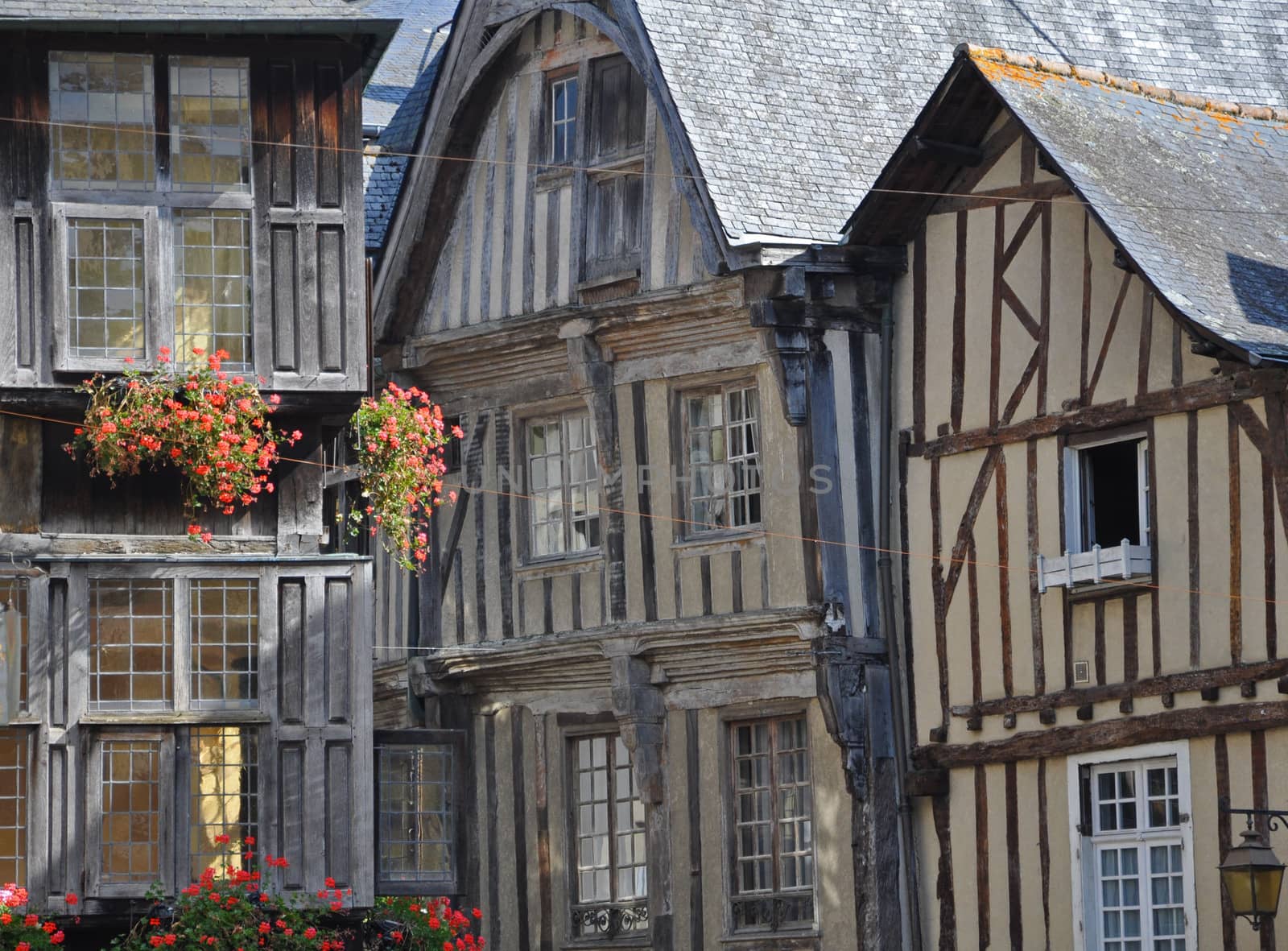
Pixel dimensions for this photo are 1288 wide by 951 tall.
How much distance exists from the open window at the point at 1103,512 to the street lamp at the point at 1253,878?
86.8 inches

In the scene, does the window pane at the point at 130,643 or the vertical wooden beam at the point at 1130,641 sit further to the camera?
the vertical wooden beam at the point at 1130,641

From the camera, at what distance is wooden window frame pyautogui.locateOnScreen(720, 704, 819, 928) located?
19250mm

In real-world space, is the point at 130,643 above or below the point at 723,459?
below

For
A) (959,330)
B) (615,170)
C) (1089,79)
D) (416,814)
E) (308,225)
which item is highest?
(1089,79)

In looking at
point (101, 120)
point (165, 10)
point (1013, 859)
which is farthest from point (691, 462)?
point (165, 10)

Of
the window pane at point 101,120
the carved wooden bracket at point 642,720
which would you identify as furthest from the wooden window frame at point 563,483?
the window pane at point 101,120

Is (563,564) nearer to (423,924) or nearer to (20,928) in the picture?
(423,924)

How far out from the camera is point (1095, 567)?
1773 cm

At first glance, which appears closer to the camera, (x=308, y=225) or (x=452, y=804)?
(x=308, y=225)

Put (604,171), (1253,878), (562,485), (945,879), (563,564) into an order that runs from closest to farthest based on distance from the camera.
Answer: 1. (1253,878)
2. (945,879)
3. (604,171)
4. (563,564)
5. (562,485)

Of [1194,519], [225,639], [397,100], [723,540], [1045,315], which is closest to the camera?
[225,639]

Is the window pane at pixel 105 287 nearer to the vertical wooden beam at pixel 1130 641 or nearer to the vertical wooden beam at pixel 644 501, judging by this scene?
the vertical wooden beam at pixel 644 501

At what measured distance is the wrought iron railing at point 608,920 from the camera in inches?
795

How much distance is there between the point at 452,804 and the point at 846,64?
611cm
